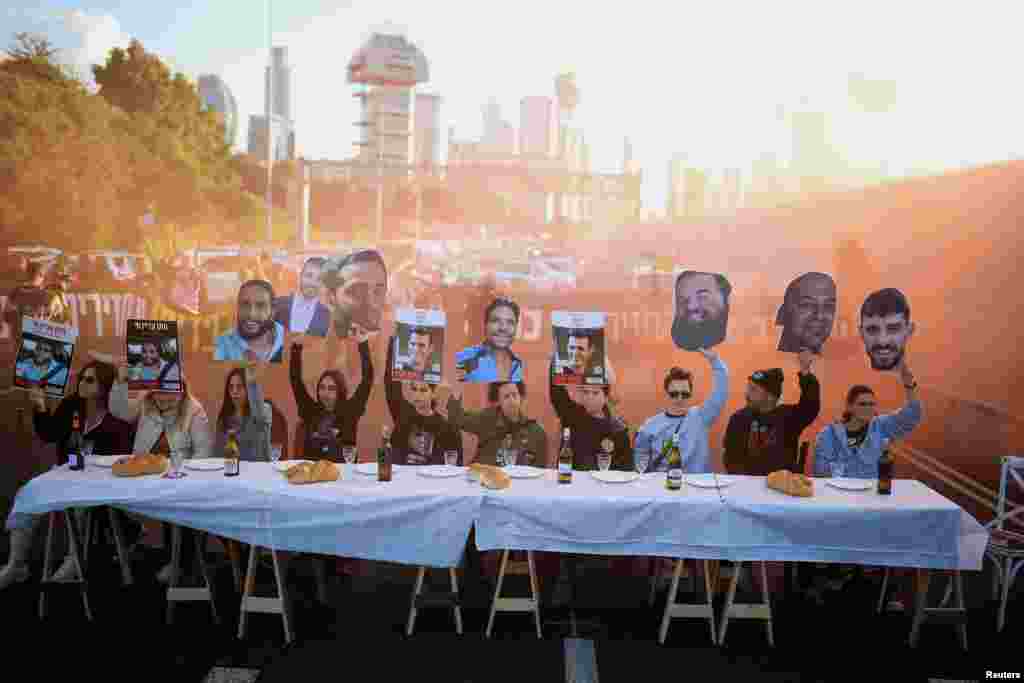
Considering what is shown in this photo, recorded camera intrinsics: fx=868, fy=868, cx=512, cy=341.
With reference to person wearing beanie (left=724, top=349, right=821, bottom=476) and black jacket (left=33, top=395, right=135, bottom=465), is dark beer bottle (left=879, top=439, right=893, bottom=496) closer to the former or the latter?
person wearing beanie (left=724, top=349, right=821, bottom=476)

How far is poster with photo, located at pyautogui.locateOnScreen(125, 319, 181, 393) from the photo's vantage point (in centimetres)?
605

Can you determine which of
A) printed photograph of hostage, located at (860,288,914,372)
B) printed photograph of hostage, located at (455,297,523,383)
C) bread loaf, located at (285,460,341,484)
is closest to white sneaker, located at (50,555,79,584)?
bread loaf, located at (285,460,341,484)

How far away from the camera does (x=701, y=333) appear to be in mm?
6605

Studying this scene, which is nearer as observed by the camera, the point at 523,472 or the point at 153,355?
the point at 523,472

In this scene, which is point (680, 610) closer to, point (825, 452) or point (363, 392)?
point (825, 452)

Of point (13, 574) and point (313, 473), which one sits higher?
point (313, 473)

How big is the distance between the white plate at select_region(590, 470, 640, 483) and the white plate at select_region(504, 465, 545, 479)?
324 millimetres

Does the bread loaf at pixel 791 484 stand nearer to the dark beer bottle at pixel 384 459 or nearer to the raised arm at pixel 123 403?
the dark beer bottle at pixel 384 459

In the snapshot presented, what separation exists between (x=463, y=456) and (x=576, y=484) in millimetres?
2068

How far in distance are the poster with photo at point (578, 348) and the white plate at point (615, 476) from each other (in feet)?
4.19

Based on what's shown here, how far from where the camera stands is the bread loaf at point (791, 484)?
4715 mm

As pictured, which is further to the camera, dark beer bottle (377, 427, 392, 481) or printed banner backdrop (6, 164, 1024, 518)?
printed banner backdrop (6, 164, 1024, 518)

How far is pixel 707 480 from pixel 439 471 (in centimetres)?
157

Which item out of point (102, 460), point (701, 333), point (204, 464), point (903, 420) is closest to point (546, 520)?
point (204, 464)
